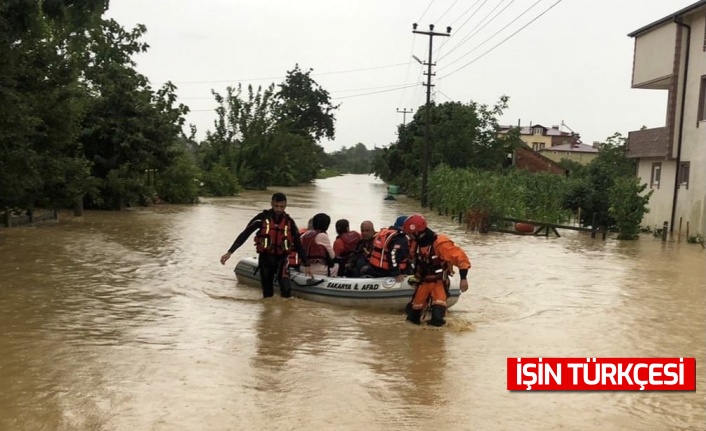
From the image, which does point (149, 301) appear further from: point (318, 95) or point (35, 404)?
point (318, 95)

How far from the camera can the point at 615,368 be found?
26.4ft

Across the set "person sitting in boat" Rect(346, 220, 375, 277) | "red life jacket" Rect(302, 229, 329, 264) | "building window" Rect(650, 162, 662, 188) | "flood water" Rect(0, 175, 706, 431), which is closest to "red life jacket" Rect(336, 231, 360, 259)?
"person sitting in boat" Rect(346, 220, 375, 277)

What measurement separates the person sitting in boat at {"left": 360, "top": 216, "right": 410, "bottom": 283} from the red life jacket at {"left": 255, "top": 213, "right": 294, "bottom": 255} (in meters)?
1.23

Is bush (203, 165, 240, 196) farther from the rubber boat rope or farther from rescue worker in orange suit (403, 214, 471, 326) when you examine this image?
rescue worker in orange suit (403, 214, 471, 326)

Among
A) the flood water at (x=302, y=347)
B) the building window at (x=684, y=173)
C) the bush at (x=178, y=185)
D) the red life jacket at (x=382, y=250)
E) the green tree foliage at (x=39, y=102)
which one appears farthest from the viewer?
the bush at (x=178, y=185)

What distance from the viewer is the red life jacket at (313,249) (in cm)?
1145

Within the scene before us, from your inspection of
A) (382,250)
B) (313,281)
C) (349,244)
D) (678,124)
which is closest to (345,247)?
(349,244)

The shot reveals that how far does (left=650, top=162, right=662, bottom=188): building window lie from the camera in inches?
1066

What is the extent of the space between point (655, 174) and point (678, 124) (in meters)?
2.76

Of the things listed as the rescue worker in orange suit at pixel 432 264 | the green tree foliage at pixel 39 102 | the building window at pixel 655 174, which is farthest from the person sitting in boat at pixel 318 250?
the building window at pixel 655 174

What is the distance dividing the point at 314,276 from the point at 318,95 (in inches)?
3220

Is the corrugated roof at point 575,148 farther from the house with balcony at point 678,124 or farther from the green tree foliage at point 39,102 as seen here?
the green tree foliage at point 39,102

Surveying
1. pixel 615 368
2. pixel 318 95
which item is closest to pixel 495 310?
pixel 615 368

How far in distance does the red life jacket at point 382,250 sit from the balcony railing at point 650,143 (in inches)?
721
